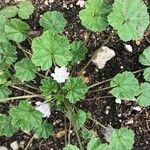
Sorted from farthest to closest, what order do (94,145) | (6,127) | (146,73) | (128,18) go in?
(146,73) → (6,127) → (128,18) → (94,145)

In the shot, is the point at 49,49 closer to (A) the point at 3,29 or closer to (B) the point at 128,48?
(A) the point at 3,29

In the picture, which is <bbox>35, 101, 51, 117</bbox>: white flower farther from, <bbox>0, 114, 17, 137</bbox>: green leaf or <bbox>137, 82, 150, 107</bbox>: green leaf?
<bbox>137, 82, 150, 107</bbox>: green leaf

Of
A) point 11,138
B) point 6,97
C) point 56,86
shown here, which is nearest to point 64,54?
point 56,86

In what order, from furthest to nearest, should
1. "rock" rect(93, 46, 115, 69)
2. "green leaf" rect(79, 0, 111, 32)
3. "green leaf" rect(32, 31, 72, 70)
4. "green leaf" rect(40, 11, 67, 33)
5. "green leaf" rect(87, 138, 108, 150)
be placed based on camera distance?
"rock" rect(93, 46, 115, 69) → "green leaf" rect(40, 11, 67, 33) → "green leaf" rect(79, 0, 111, 32) → "green leaf" rect(32, 31, 72, 70) → "green leaf" rect(87, 138, 108, 150)

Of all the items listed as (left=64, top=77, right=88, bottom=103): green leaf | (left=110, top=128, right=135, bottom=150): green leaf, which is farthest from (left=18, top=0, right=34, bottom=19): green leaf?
(left=110, top=128, right=135, bottom=150): green leaf

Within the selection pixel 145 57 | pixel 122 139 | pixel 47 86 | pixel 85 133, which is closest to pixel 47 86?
pixel 47 86

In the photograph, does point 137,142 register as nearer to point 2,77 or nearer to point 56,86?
point 56,86

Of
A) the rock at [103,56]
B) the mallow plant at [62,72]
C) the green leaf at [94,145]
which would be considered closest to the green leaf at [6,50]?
the mallow plant at [62,72]
